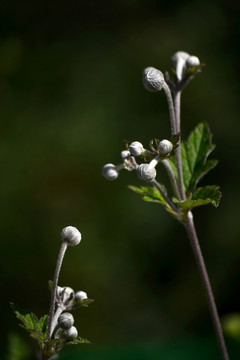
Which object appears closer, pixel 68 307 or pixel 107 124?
pixel 68 307

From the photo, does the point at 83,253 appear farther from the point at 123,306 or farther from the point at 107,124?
the point at 107,124

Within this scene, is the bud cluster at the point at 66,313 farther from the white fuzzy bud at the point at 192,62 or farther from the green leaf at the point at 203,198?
the white fuzzy bud at the point at 192,62

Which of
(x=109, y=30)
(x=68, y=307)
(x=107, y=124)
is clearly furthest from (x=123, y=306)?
(x=68, y=307)

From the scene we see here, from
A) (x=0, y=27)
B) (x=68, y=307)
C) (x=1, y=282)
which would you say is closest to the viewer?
(x=68, y=307)

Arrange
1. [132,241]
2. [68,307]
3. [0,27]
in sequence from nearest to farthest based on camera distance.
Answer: [68,307] → [132,241] → [0,27]

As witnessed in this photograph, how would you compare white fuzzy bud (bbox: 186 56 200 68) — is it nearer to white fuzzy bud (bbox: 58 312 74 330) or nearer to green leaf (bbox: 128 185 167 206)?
green leaf (bbox: 128 185 167 206)

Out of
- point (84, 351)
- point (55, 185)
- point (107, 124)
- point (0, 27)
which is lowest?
point (84, 351)

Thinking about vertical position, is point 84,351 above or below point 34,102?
below
